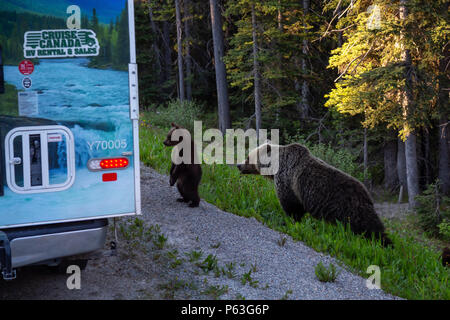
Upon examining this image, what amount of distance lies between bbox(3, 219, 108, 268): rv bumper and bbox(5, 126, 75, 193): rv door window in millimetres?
400

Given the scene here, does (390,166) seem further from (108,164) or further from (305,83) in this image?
(108,164)

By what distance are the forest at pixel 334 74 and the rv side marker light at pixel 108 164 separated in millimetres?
9153

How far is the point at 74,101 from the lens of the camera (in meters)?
4.45

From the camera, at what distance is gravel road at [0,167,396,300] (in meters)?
4.88

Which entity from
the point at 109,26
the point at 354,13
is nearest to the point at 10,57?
the point at 109,26

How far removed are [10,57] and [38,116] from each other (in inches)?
24.2

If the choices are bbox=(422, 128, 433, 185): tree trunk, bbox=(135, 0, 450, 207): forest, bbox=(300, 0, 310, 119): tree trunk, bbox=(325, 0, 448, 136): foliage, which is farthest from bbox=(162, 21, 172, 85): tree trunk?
bbox=(325, 0, 448, 136): foliage

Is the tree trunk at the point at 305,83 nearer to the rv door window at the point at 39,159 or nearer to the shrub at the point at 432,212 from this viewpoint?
the shrub at the point at 432,212

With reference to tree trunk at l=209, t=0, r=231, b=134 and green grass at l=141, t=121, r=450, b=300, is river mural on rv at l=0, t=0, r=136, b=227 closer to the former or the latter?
green grass at l=141, t=121, r=450, b=300

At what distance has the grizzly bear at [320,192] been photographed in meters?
6.95

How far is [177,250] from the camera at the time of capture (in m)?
5.89

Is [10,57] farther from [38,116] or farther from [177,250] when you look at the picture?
[177,250]

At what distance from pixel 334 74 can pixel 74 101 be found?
17.6m

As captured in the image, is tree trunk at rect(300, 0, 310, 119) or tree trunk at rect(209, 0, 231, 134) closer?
tree trunk at rect(300, 0, 310, 119)
